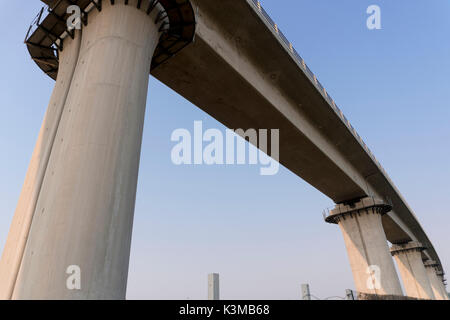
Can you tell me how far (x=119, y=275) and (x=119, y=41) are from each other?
6.20m

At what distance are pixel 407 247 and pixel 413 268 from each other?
2.87 m

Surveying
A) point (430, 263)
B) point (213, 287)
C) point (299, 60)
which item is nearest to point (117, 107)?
point (213, 287)

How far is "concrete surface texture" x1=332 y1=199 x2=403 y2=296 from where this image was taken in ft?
71.6

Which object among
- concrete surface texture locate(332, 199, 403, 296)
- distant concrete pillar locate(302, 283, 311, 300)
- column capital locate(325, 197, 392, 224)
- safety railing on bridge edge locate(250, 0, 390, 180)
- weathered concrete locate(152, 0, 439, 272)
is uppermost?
safety railing on bridge edge locate(250, 0, 390, 180)

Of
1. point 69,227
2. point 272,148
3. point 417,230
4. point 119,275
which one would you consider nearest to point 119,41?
point 69,227

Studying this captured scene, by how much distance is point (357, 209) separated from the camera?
24.5 metres

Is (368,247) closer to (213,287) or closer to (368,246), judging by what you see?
(368,246)

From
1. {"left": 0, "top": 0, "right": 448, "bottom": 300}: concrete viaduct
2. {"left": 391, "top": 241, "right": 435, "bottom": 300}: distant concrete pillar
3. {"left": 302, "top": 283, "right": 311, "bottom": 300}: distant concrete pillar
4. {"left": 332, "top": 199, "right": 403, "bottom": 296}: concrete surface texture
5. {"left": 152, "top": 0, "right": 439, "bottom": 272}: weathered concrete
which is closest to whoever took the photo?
{"left": 0, "top": 0, "right": 448, "bottom": 300}: concrete viaduct

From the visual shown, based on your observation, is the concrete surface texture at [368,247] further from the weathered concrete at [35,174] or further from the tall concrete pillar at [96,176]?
the weathered concrete at [35,174]

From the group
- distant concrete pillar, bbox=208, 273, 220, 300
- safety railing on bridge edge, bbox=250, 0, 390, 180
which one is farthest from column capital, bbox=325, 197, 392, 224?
distant concrete pillar, bbox=208, 273, 220, 300

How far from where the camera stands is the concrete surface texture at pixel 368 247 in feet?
71.6

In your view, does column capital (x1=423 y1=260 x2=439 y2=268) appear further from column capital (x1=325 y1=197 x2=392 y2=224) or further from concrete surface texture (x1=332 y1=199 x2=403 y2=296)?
concrete surface texture (x1=332 y1=199 x2=403 y2=296)

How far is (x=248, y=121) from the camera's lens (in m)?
15.3

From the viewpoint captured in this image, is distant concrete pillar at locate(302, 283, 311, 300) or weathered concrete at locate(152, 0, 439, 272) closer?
weathered concrete at locate(152, 0, 439, 272)
